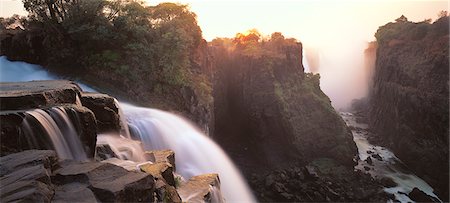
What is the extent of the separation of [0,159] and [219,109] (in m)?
31.1

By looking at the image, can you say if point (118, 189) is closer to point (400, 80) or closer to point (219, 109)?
point (219, 109)

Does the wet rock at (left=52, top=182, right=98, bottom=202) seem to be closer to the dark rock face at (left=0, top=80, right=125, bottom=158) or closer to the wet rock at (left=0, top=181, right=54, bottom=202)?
the wet rock at (left=0, top=181, right=54, bottom=202)

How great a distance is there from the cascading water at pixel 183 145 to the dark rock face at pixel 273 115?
13639mm

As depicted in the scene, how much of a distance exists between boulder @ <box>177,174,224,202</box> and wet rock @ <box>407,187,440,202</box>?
22774mm

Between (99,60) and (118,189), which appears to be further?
(99,60)

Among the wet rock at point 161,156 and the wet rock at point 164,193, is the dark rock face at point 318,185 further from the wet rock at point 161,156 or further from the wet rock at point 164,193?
the wet rock at point 164,193

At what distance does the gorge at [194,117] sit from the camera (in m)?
8.62

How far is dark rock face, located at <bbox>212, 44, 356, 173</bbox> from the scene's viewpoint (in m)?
32.7

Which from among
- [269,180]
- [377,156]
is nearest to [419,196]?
[377,156]

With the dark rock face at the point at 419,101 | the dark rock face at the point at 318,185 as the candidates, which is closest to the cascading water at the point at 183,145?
the dark rock face at the point at 318,185

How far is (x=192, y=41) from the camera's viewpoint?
2781cm

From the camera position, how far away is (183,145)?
16.6 metres

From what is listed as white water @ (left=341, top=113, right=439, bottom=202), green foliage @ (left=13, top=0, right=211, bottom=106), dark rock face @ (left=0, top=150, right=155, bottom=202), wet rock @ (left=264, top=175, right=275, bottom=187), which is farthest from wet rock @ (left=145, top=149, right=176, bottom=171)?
white water @ (left=341, top=113, right=439, bottom=202)

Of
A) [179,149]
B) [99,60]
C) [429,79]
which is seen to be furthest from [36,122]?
[429,79]
